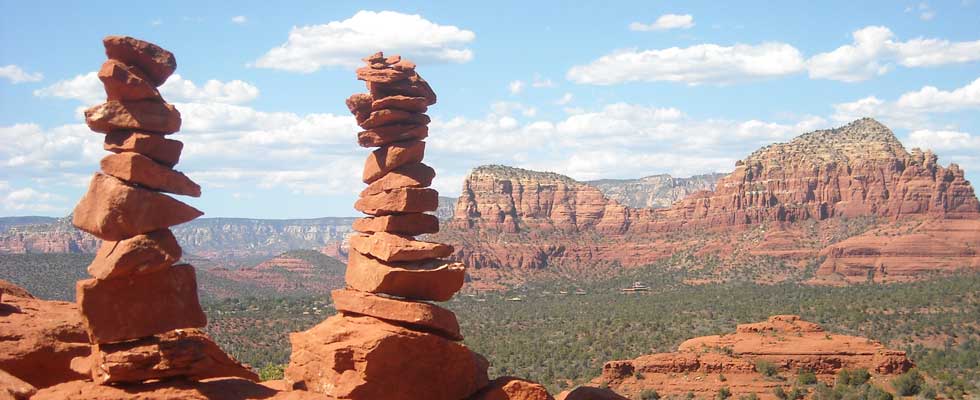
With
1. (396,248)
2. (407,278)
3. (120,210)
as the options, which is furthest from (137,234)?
(407,278)

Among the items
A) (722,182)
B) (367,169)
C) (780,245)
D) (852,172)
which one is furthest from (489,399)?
(722,182)

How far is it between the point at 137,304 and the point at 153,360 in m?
1.17

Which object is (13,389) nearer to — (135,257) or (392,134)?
(135,257)

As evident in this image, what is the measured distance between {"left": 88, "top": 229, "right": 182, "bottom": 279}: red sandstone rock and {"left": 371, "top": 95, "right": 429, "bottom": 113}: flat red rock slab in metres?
6.44

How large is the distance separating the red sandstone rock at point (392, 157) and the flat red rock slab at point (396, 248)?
Answer: 1.71m

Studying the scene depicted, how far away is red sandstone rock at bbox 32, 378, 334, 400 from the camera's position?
62.0 ft

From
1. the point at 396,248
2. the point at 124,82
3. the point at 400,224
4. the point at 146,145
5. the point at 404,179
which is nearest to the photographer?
the point at 124,82

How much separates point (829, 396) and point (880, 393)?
2.18m

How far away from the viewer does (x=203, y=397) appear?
19.3 m

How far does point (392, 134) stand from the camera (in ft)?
79.2

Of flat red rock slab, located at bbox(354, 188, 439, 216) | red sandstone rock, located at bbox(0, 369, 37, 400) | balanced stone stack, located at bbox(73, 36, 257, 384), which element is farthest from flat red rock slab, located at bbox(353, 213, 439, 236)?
red sandstone rock, located at bbox(0, 369, 37, 400)

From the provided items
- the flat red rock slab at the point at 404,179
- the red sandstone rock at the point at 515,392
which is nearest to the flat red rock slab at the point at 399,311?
the red sandstone rock at the point at 515,392

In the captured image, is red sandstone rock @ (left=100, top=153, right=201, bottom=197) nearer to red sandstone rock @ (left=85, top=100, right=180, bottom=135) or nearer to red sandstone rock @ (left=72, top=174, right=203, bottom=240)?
red sandstone rock @ (left=72, top=174, right=203, bottom=240)

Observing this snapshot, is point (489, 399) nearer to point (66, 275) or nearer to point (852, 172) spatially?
point (66, 275)
